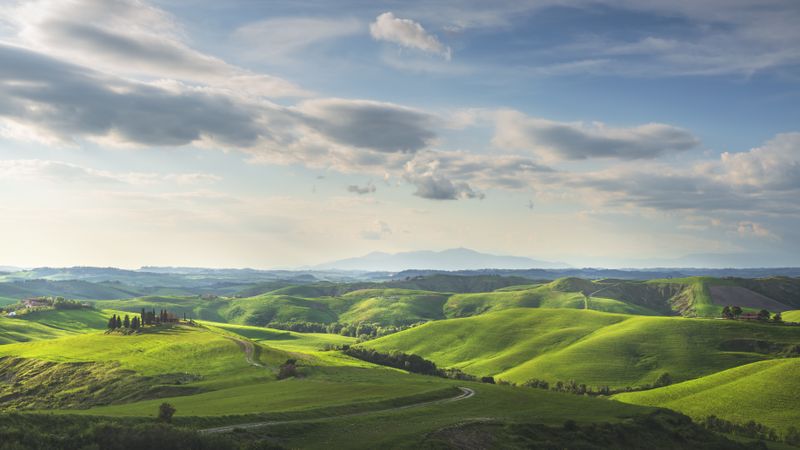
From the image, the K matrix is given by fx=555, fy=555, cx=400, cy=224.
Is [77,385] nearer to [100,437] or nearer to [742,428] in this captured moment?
[100,437]

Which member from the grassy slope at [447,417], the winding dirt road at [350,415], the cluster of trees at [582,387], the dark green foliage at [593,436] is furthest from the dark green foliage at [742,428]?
the winding dirt road at [350,415]

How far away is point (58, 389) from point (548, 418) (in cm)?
13391

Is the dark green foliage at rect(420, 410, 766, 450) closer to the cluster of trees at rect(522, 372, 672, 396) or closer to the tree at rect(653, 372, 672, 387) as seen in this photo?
the cluster of trees at rect(522, 372, 672, 396)

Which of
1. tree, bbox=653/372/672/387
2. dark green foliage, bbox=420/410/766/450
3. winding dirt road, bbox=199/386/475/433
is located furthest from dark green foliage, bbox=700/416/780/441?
tree, bbox=653/372/672/387

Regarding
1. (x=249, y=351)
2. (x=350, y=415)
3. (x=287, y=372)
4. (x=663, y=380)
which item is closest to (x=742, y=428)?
(x=663, y=380)

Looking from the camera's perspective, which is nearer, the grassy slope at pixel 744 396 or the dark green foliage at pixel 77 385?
the grassy slope at pixel 744 396

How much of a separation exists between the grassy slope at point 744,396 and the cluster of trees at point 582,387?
12120 millimetres

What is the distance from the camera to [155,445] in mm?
54188

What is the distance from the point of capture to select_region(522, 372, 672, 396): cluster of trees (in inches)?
7042

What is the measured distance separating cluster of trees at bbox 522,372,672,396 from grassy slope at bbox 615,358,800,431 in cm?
1212

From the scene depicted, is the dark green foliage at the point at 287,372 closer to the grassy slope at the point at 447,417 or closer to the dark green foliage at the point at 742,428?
the grassy slope at the point at 447,417

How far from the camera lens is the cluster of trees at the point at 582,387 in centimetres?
17888

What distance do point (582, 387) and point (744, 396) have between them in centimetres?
4607

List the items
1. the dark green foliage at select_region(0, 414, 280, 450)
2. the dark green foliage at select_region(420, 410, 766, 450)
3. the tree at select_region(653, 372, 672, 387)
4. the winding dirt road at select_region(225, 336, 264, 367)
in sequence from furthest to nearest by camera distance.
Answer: the tree at select_region(653, 372, 672, 387)
the winding dirt road at select_region(225, 336, 264, 367)
the dark green foliage at select_region(420, 410, 766, 450)
the dark green foliage at select_region(0, 414, 280, 450)
